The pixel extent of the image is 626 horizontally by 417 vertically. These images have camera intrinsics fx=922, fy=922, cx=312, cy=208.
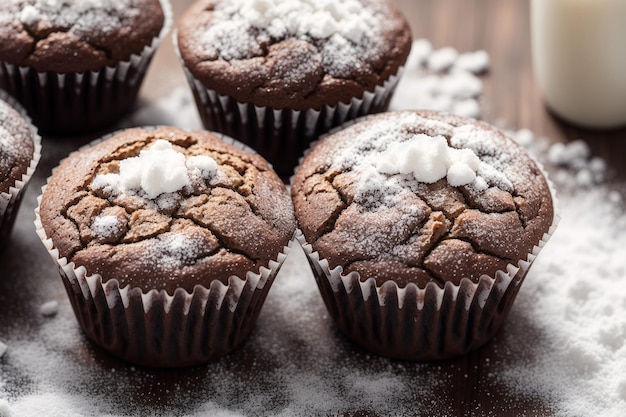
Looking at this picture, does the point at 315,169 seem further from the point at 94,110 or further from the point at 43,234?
the point at 94,110

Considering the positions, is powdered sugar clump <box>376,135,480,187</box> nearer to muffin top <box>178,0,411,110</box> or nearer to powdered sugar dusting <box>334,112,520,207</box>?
powdered sugar dusting <box>334,112,520,207</box>

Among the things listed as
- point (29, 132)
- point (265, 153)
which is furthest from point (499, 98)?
point (29, 132)

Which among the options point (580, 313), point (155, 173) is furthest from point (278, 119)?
point (580, 313)

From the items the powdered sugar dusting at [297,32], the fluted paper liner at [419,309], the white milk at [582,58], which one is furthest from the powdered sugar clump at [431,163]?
the white milk at [582,58]

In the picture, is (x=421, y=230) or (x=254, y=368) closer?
(x=421, y=230)

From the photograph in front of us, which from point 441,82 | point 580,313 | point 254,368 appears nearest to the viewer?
point 254,368

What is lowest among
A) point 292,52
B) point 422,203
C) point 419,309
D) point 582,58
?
point 419,309

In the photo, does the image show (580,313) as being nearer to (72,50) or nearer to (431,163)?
(431,163)
